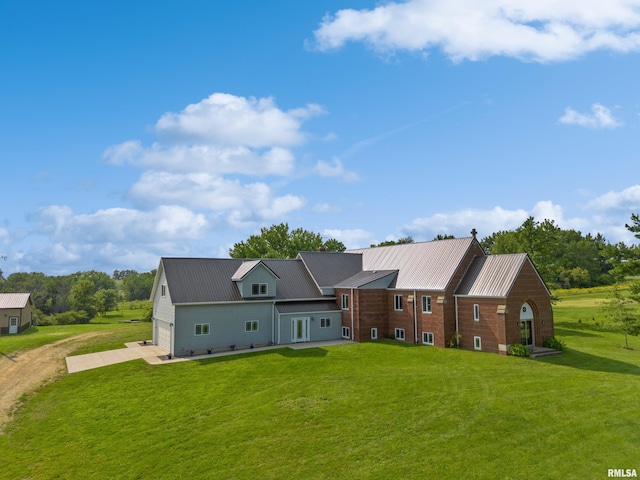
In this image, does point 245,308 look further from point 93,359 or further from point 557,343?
point 557,343

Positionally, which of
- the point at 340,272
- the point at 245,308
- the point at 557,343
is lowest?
the point at 557,343

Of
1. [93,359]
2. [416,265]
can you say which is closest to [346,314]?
[416,265]

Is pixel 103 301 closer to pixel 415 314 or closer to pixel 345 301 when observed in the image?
pixel 345 301

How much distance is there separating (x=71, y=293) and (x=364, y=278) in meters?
72.8

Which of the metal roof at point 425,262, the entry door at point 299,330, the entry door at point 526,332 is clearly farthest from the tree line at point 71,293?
the entry door at point 526,332

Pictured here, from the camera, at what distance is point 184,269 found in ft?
126

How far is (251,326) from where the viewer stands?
3781cm

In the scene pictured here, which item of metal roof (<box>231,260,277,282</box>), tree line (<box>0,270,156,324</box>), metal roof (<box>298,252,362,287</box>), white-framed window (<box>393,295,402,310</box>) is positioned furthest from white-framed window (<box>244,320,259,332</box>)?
tree line (<box>0,270,156,324</box>)

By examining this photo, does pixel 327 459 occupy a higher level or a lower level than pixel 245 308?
lower

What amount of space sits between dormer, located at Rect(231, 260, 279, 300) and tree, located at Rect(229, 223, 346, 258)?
34.1 m

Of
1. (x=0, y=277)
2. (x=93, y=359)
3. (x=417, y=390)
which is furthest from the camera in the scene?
(x=0, y=277)

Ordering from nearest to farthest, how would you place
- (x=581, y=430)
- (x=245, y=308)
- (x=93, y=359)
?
(x=581, y=430)
(x=93, y=359)
(x=245, y=308)

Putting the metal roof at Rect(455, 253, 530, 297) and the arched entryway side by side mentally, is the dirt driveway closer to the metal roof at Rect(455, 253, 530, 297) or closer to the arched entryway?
the metal roof at Rect(455, 253, 530, 297)

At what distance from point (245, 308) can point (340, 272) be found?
13.5 metres
